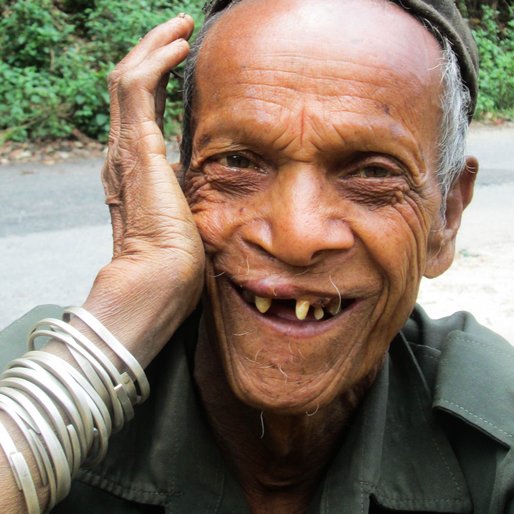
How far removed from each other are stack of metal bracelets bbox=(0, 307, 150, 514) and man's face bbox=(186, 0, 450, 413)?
1.26 ft

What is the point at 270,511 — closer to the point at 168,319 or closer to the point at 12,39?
the point at 168,319

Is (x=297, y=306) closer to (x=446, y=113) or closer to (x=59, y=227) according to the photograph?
(x=446, y=113)

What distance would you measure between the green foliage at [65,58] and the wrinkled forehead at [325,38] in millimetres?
6991

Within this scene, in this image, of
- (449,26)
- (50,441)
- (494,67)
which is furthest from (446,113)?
(494,67)

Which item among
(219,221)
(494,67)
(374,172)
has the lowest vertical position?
(494,67)

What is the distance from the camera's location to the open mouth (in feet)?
6.72

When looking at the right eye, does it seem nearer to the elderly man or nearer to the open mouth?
the elderly man

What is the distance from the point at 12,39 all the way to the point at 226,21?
961 cm

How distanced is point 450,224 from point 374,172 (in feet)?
1.67

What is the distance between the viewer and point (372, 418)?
238 centimetres

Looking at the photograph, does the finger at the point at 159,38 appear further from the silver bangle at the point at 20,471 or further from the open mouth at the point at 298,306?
the silver bangle at the point at 20,471

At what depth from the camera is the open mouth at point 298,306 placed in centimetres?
205

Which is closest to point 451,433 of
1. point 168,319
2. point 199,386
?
point 199,386

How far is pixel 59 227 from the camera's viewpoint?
705 cm
